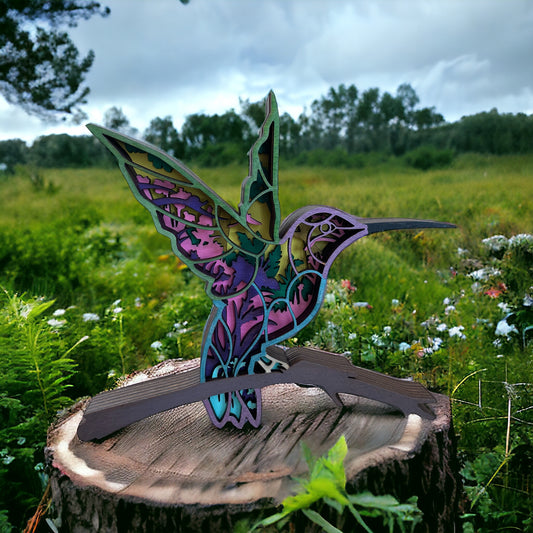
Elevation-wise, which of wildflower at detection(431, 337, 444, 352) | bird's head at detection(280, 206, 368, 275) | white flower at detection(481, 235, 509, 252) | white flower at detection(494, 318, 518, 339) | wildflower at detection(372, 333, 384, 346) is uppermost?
bird's head at detection(280, 206, 368, 275)

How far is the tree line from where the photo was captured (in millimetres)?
6462

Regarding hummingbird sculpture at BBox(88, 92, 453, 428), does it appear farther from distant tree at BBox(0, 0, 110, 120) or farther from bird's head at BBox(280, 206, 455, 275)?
distant tree at BBox(0, 0, 110, 120)

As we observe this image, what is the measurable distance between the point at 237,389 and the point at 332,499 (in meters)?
0.56

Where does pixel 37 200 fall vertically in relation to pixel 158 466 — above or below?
above

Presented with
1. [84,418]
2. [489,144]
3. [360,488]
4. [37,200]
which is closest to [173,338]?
[84,418]

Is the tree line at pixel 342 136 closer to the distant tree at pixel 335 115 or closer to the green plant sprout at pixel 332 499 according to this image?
the distant tree at pixel 335 115

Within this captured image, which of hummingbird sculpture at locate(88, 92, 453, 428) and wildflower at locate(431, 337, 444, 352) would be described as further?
wildflower at locate(431, 337, 444, 352)

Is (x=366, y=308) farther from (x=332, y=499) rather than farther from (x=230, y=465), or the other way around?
(x=332, y=499)

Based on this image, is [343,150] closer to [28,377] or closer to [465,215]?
[465,215]

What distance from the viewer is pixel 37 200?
785 cm

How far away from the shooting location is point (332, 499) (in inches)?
56.4

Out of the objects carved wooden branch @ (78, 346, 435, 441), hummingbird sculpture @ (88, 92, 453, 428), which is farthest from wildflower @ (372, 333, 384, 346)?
hummingbird sculpture @ (88, 92, 453, 428)

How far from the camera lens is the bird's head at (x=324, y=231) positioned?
1.91 metres

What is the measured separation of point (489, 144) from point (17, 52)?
5.56 meters
